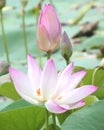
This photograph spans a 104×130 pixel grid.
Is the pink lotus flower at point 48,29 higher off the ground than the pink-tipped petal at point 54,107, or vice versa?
the pink lotus flower at point 48,29

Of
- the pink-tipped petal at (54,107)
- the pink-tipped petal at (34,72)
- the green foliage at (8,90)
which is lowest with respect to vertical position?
the green foliage at (8,90)

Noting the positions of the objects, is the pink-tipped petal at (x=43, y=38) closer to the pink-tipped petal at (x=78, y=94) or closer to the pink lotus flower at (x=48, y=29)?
the pink lotus flower at (x=48, y=29)

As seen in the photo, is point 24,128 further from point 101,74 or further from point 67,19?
point 67,19

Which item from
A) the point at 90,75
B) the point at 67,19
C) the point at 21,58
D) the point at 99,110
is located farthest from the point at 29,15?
the point at 99,110

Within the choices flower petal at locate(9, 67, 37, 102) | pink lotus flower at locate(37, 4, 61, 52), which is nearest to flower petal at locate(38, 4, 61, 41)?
pink lotus flower at locate(37, 4, 61, 52)

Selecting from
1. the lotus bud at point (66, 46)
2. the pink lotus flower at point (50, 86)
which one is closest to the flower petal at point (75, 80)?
the pink lotus flower at point (50, 86)

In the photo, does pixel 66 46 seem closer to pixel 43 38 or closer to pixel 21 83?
pixel 43 38
